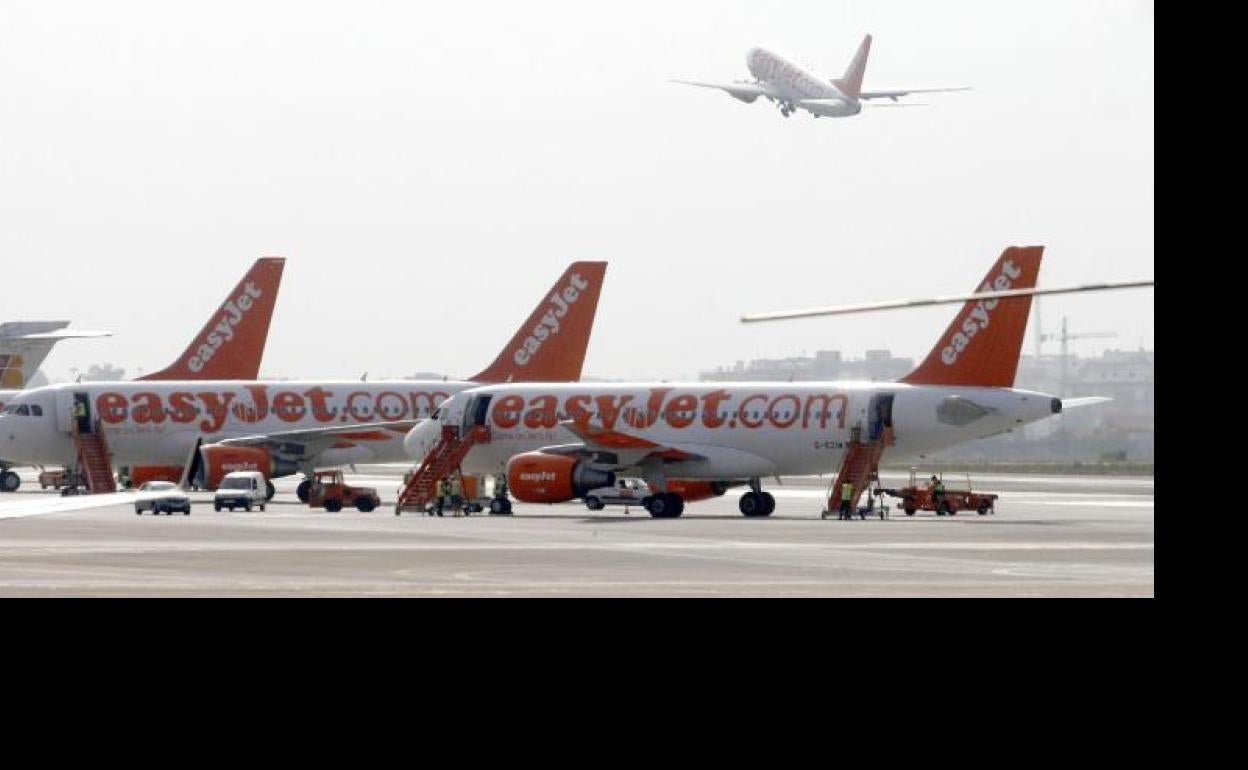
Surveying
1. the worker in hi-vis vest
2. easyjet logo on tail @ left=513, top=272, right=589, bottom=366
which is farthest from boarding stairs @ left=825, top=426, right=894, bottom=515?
easyjet logo on tail @ left=513, top=272, right=589, bottom=366

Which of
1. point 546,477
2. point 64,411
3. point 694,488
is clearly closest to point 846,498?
point 694,488

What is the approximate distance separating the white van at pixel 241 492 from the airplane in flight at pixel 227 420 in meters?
7.82

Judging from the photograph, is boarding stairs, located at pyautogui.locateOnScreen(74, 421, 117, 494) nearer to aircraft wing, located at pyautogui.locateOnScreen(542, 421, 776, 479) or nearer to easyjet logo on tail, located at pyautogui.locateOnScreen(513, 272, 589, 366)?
easyjet logo on tail, located at pyautogui.locateOnScreen(513, 272, 589, 366)

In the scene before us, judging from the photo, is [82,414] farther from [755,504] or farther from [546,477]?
[755,504]

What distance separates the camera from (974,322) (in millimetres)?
80562

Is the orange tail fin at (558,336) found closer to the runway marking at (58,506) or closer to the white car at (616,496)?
the white car at (616,496)

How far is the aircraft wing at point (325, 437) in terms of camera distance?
98.0 m

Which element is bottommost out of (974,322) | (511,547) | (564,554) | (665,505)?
(564,554)

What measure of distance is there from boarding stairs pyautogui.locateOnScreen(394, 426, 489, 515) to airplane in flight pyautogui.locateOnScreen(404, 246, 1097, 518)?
35cm

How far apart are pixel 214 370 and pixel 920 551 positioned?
74167mm

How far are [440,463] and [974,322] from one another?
2211 cm

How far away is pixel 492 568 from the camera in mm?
48312
